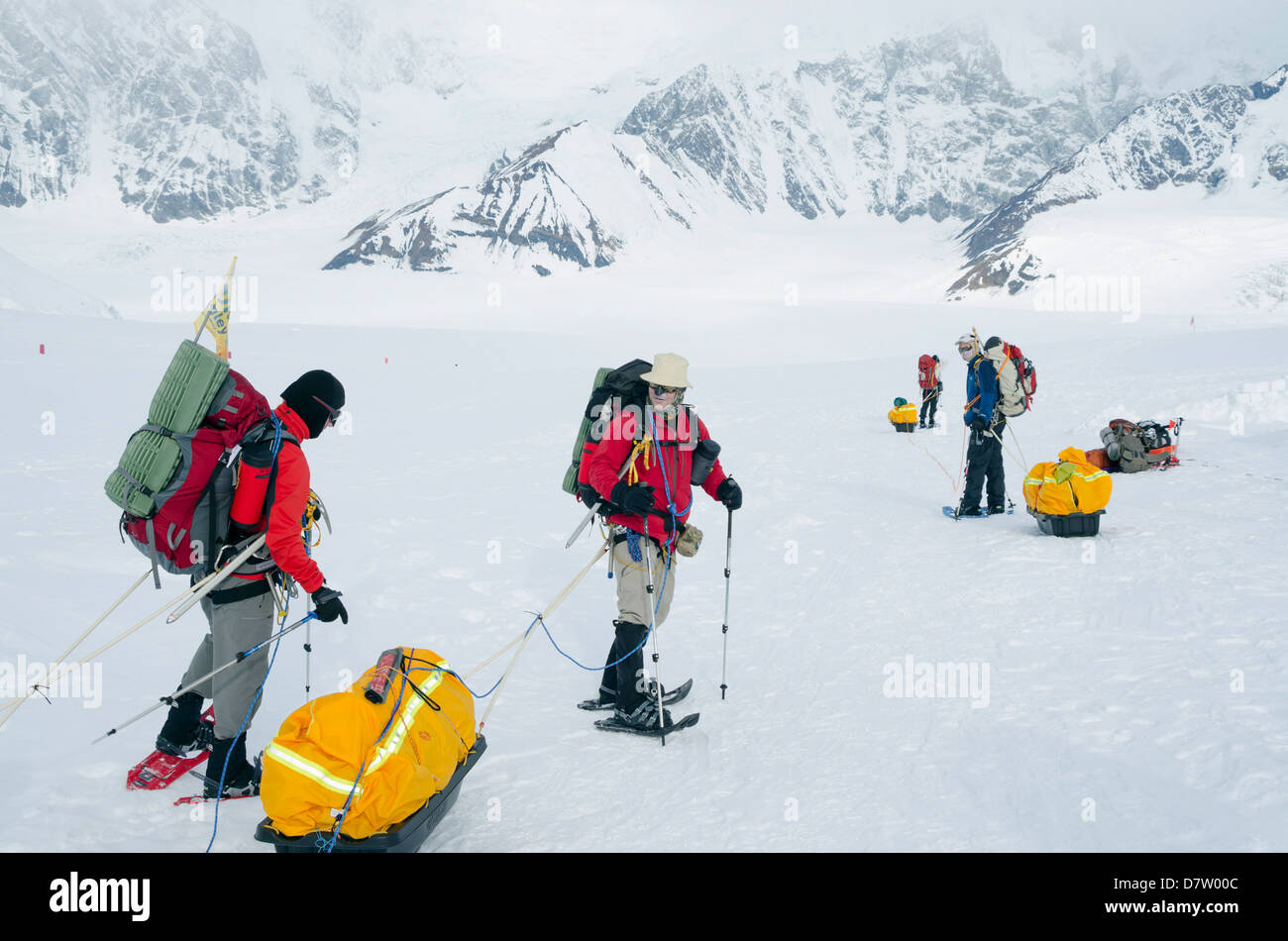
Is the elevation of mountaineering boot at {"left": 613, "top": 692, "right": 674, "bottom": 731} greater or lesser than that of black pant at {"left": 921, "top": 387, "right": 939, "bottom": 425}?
lesser

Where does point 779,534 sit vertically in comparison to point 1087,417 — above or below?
below

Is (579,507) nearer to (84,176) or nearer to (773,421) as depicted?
(773,421)

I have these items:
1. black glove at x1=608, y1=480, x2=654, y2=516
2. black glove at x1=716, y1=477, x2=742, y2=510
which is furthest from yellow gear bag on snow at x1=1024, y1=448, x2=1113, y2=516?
black glove at x1=608, y1=480, x2=654, y2=516

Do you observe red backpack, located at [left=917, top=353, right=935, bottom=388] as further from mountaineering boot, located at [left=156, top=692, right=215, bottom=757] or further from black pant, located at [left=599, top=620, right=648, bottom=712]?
mountaineering boot, located at [left=156, top=692, right=215, bottom=757]

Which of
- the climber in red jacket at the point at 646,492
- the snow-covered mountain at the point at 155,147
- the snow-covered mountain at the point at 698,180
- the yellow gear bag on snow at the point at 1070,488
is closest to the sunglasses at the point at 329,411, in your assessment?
the climber in red jacket at the point at 646,492

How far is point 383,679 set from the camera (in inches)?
139

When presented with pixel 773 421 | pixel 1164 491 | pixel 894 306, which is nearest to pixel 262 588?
pixel 1164 491

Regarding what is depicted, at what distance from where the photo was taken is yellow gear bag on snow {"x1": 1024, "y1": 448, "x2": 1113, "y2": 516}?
323 inches

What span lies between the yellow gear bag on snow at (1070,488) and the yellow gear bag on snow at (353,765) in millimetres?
6753

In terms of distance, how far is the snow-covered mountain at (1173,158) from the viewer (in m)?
114

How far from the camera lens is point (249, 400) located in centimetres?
383

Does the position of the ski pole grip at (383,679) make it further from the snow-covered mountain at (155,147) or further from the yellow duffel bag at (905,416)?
the snow-covered mountain at (155,147)

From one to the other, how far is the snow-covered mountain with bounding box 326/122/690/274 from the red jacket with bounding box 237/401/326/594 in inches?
4389
